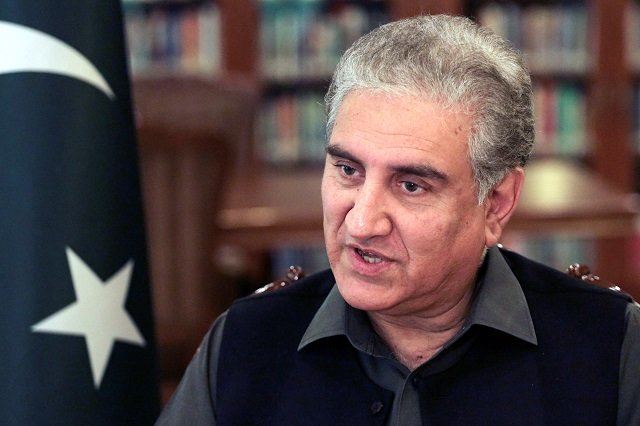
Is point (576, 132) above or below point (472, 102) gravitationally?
below

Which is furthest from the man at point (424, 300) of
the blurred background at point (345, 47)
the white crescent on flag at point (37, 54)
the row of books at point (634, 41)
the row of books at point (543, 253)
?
the row of books at point (634, 41)

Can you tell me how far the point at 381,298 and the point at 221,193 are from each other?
1.93 m

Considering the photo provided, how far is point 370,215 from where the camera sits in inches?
54.7

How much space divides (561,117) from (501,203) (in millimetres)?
4372

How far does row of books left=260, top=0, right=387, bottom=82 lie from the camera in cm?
573

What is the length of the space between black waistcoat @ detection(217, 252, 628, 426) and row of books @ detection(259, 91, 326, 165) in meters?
4.21

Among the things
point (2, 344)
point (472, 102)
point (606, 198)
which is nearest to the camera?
point (472, 102)

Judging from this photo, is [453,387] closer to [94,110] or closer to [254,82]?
[94,110]

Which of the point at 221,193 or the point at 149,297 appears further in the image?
the point at 221,193

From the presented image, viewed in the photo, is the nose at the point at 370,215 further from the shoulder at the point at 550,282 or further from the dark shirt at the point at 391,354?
the shoulder at the point at 550,282

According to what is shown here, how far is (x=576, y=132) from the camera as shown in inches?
226

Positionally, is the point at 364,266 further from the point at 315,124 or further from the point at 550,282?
the point at 315,124

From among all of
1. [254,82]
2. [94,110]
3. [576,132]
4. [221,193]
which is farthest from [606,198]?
[94,110]

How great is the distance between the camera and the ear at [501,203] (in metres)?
1.50
